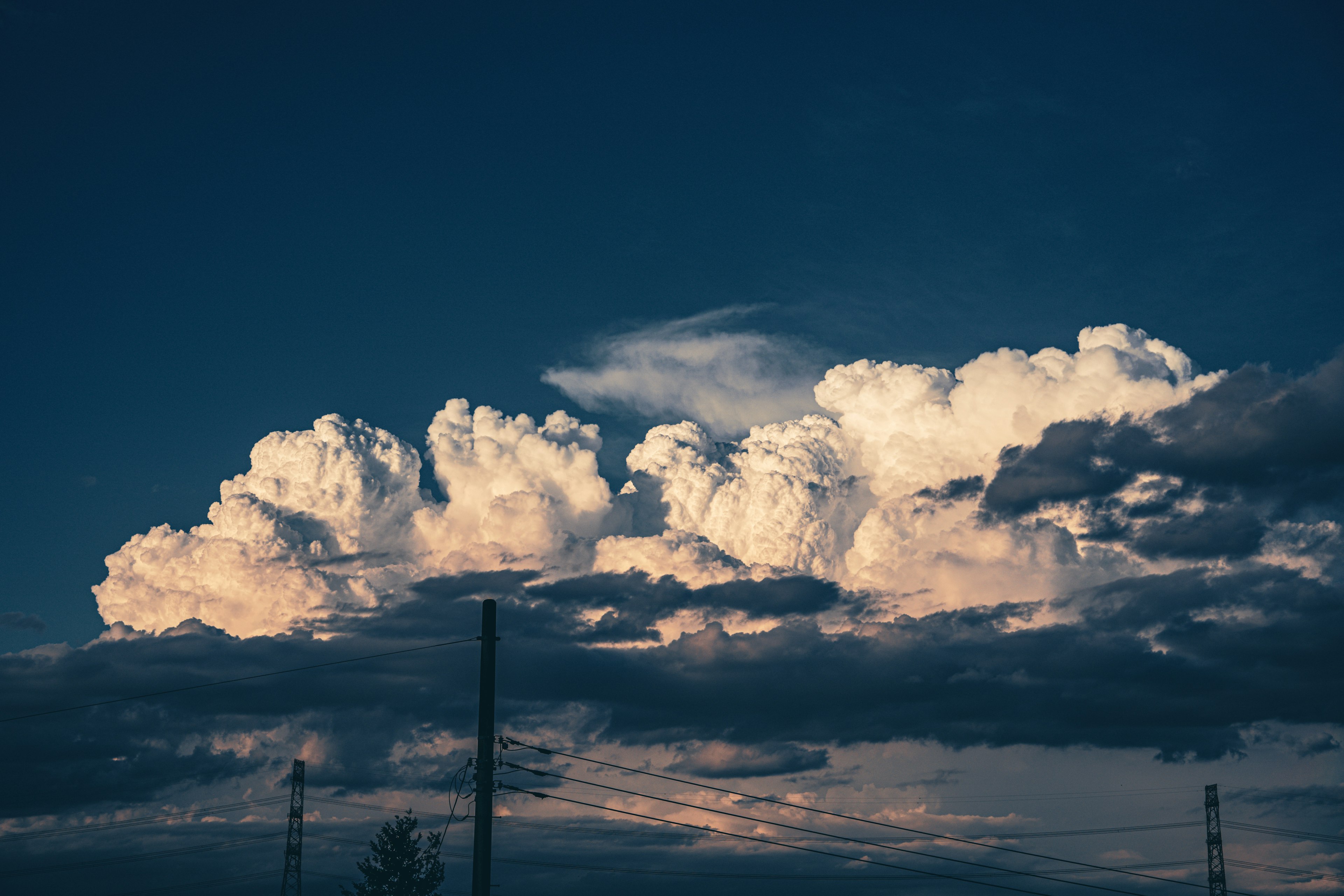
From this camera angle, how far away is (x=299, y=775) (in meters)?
84.8

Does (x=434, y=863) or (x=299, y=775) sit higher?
(x=299, y=775)

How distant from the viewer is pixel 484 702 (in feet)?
134

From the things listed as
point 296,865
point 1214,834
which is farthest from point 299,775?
point 1214,834

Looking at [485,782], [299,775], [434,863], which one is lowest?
[434,863]

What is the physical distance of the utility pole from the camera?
39.0 metres

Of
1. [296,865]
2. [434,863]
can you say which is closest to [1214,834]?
[296,865]

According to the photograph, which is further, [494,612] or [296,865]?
[296,865]

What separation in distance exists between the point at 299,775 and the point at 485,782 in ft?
166

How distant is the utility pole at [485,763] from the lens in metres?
39.0

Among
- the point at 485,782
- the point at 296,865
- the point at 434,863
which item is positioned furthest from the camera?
the point at 434,863

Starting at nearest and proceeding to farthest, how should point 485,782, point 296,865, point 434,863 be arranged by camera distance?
point 485,782 < point 296,865 < point 434,863

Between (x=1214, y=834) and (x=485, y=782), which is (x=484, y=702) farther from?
(x=1214, y=834)

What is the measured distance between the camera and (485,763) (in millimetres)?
40375

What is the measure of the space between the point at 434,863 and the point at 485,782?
309 feet
